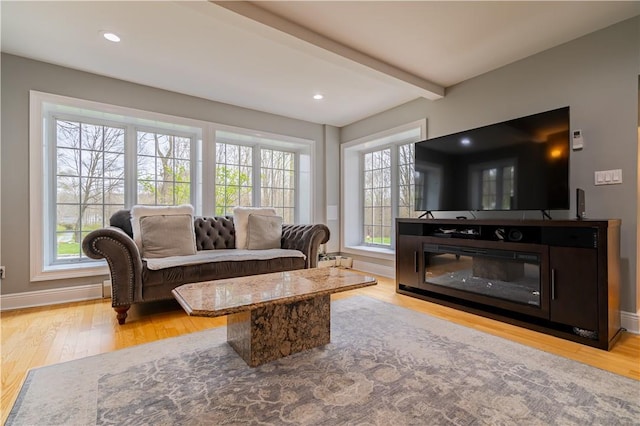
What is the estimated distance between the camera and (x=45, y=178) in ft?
9.57

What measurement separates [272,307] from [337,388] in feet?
1.82

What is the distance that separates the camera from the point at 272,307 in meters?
→ 1.72

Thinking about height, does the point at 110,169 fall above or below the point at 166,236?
above

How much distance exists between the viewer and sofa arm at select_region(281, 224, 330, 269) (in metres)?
3.27

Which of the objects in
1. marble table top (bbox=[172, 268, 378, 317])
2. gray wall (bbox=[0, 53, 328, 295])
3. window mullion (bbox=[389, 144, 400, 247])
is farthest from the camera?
window mullion (bbox=[389, 144, 400, 247])

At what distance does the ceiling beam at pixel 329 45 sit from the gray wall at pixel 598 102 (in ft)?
2.30

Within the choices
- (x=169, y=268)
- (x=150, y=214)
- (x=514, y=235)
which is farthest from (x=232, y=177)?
(x=514, y=235)

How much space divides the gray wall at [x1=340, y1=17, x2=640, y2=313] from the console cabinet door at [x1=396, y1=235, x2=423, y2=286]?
105 centimetres

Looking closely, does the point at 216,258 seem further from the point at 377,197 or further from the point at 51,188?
the point at 377,197

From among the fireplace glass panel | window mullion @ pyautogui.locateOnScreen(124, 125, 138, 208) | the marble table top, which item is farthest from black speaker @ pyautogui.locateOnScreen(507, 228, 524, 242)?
window mullion @ pyautogui.locateOnScreen(124, 125, 138, 208)

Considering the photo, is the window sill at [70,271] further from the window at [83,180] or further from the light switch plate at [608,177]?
the light switch plate at [608,177]

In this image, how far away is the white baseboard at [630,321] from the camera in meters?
2.13

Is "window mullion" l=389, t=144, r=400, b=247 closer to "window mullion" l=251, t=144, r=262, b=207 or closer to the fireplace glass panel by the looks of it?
the fireplace glass panel

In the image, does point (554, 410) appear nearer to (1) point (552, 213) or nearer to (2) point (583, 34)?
(1) point (552, 213)
